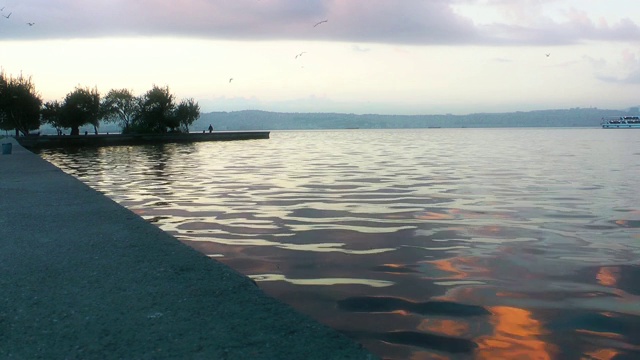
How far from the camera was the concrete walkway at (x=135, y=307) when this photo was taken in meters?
4.84

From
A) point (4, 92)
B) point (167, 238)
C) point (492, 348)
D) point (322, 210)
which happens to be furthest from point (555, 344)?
point (4, 92)

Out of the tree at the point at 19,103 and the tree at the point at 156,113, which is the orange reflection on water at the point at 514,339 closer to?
the tree at the point at 19,103

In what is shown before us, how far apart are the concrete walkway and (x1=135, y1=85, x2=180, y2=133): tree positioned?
97.9 metres

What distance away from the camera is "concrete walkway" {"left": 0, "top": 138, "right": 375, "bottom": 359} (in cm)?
484

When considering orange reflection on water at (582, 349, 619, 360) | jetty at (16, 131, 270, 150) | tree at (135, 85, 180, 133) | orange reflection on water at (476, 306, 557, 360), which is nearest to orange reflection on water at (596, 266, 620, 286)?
orange reflection on water at (476, 306, 557, 360)

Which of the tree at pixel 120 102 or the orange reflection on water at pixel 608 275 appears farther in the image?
the tree at pixel 120 102

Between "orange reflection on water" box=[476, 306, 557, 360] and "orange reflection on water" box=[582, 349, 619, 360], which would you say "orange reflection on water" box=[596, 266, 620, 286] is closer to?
"orange reflection on water" box=[476, 306, 557, 360]

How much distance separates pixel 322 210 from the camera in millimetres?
15516

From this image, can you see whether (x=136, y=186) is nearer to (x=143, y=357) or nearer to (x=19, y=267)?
(x=19, y=267)

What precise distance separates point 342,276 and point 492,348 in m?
3.09

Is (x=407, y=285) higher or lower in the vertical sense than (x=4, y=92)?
lower

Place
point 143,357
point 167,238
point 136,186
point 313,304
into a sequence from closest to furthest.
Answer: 1. point 143,357
2. point 313,304
3. point 167,238
4. point 136,186

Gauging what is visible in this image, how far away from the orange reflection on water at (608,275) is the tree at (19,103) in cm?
8968

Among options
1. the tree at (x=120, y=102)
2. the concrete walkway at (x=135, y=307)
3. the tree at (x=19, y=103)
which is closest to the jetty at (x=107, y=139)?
the tree at (x=19, y=103)
